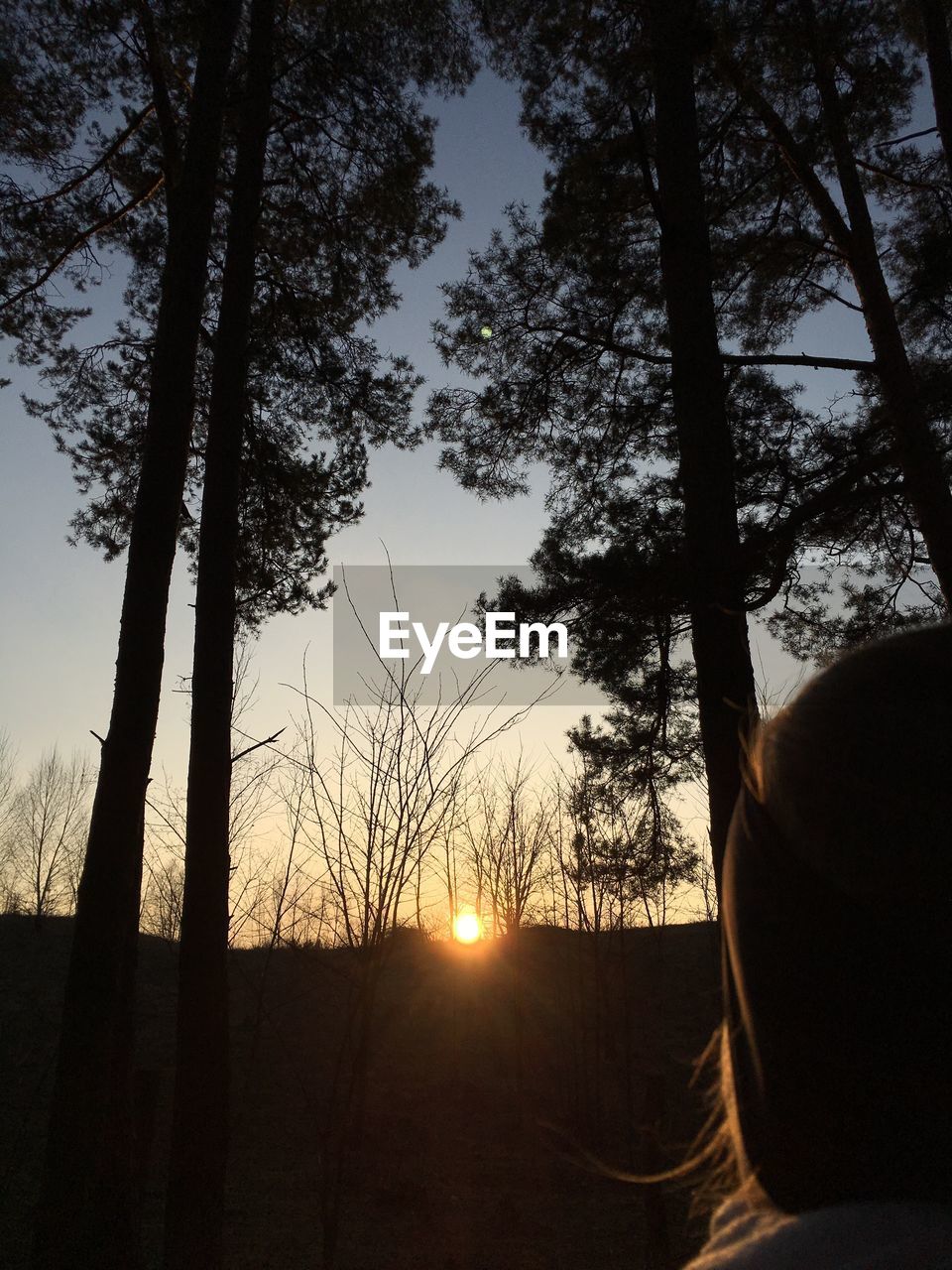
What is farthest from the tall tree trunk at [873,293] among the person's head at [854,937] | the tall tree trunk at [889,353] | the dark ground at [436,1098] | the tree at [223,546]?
the person's head at [854,937]

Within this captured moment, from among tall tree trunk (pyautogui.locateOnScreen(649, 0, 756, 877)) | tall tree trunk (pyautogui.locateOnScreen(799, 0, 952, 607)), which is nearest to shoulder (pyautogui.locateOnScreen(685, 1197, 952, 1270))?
tall tree trunk (pyautogui.locateOnScreen(649, 0, 756, 877))

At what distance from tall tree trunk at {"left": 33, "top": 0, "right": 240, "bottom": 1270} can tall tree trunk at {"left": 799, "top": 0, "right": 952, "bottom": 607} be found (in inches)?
190

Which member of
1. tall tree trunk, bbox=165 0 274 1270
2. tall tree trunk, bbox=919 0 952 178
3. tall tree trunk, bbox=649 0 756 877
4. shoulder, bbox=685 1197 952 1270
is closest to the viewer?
shoulder, bbox=685 1197 952 1270

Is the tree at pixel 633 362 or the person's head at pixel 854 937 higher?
the tree at pixel 633 362

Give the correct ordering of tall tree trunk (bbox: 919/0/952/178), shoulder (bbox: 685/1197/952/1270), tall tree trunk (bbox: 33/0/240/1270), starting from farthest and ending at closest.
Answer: tall tree trunk (bbox: 919/0/952/178), tall tree trunk (bbox: 33/0/240/1270), shoulder (bbox: 685/1197/952/1270)

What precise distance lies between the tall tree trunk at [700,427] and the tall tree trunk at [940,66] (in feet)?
9.15

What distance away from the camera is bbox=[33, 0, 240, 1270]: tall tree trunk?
4426mm

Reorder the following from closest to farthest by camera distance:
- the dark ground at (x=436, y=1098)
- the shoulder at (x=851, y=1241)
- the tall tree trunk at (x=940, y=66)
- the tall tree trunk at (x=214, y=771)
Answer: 1. the shoulder at (x=851, y=1241)
2. the tall tree trunk at (x=214, y=771)
3. the tall tree trunk at (x=940, y=66)
4. the dark ground at (x=436, y=1098)

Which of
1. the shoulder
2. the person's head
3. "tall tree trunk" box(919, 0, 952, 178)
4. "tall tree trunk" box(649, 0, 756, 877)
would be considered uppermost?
"tall tree trunk" box(919, 0, 952, 178)

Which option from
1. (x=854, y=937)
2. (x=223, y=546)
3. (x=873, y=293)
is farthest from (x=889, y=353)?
(x=854, y=937)

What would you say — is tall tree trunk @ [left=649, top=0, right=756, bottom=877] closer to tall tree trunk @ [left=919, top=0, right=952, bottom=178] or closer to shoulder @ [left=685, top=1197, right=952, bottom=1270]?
tall tree trunk @ [left=919, top=0, right=952, bottom=178]

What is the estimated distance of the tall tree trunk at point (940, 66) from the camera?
23.0 ft

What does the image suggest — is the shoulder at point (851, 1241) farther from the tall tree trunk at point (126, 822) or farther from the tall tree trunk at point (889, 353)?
the tall tree trunk at point (889, 353)

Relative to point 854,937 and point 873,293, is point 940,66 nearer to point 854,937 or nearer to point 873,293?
point 873,293
